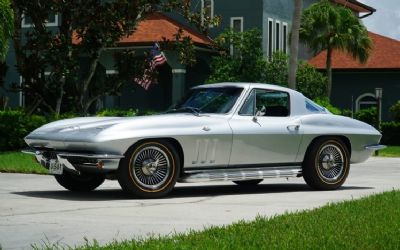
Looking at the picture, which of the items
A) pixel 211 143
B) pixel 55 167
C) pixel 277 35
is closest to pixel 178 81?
pixel 277 35

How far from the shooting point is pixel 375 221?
8133 mm

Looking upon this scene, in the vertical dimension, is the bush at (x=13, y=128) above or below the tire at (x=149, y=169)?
below

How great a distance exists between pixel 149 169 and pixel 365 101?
36175mm

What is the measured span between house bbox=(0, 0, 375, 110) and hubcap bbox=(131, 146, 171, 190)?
2499 centimetres

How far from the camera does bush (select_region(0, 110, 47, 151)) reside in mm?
24141

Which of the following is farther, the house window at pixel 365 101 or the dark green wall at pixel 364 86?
the house window at pixel 365 101

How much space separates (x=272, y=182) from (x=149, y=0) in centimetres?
1404

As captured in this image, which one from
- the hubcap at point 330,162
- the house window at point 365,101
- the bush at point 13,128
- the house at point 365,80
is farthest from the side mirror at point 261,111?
the house window at point 365,101

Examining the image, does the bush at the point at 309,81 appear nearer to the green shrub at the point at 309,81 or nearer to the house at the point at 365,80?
the green shrub at the point at 309,81

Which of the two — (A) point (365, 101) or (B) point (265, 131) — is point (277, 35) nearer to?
(A) point (365, 101)

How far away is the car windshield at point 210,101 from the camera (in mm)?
11680

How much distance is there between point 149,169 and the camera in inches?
420

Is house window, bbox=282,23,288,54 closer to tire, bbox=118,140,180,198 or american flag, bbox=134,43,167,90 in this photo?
american flag, bbox=134,43,167,90

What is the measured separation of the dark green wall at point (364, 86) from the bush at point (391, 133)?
11.4 ft
